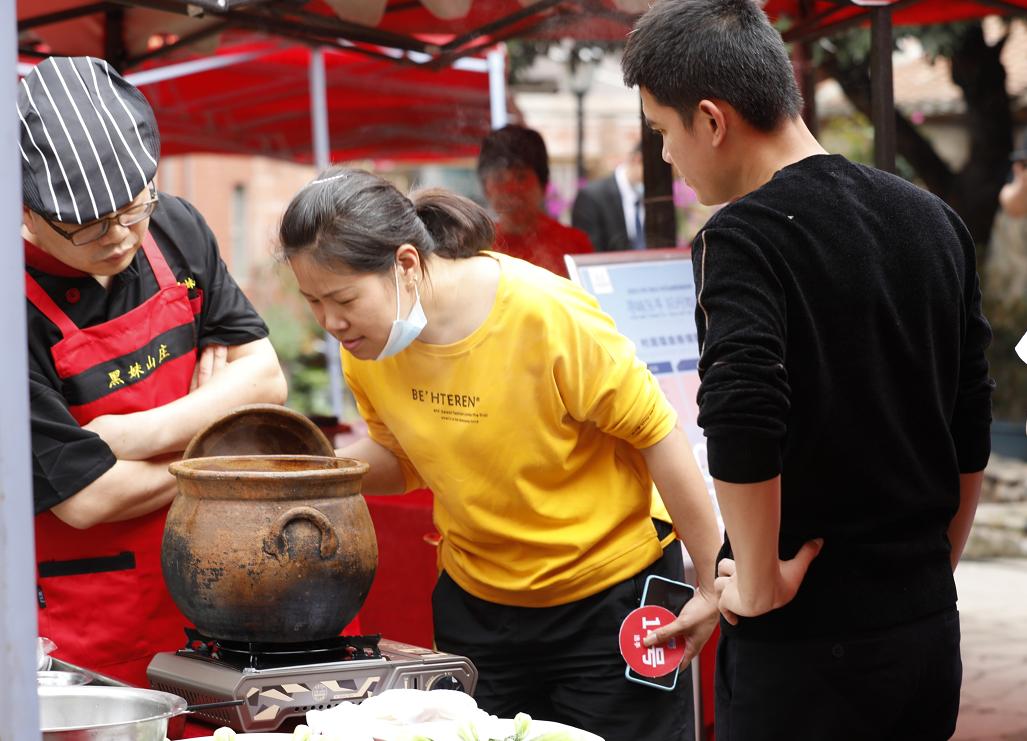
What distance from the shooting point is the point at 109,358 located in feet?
7.36

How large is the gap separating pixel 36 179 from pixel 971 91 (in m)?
7.71

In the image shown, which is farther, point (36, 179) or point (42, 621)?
point (42, 621)

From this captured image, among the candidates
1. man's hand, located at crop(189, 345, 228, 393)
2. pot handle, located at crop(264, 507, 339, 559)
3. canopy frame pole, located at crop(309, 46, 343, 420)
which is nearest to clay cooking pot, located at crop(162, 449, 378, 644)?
pot handle, located at crop(264, 507, 339, 559)

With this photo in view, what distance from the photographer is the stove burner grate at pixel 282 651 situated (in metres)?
1.98

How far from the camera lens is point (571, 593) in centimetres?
233

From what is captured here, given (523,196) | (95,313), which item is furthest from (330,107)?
(95,313)

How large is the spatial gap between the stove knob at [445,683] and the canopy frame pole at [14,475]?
76cm

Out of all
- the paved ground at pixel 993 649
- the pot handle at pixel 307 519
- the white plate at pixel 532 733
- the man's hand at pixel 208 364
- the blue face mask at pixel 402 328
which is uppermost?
the blue face mask at pixel 402 328

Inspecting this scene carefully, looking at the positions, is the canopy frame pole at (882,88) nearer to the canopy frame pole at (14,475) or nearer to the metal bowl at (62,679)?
the metal bowl at (62,679)

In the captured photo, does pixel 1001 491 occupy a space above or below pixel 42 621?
below

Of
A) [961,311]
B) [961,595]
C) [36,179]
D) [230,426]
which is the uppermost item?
[36,179]

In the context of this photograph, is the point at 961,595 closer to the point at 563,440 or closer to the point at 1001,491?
the point at 1001,491

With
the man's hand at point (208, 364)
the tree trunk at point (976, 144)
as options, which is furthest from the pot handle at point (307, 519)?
the tree trunk at point (976, 144)

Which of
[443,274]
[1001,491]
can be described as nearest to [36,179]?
[443,274]
